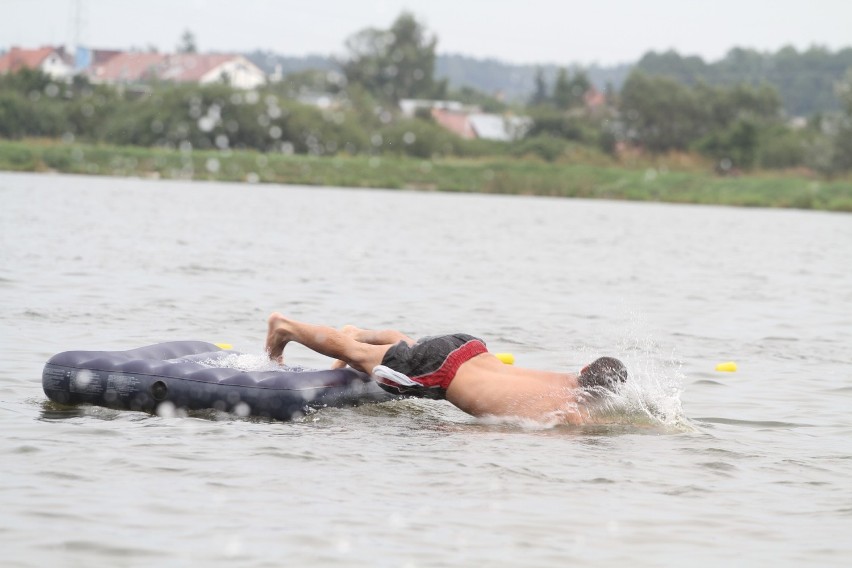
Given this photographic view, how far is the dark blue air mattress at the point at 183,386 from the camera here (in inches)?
336

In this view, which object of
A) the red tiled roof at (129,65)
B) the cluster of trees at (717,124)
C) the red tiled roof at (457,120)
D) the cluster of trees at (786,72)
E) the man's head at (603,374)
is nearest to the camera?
the man's head at (603,374)

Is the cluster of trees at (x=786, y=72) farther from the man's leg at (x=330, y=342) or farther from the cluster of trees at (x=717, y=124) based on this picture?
the man's leg at (x=330, y=342)

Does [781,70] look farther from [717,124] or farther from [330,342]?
[330,342]

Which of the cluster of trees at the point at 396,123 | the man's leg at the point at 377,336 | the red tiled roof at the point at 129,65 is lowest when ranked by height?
the man's leg at the point at 377,336

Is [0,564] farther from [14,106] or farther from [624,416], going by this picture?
[14,106]

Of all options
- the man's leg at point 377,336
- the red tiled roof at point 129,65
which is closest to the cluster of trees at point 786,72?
the red tiled roof at point 129,65

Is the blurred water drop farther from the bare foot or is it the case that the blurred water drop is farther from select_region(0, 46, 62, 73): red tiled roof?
select_region(0, 46, 62, 73): red tiled roof

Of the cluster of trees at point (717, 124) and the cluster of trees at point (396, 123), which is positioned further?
the cluster of trees at point (717, 124)

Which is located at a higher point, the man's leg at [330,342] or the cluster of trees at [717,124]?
the cluster of trees at [717,124]

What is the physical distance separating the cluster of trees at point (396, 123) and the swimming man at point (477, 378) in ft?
163

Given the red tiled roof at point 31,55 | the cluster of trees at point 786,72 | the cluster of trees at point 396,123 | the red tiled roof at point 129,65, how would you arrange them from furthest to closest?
1. the cluster of trees at point 786,72
2. the red tiled roof at point 31,55
3. the red tiled roof at point 129,65
4. the cluster of trees at point 396,123

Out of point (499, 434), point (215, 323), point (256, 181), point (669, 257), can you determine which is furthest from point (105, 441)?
point (256, 181)

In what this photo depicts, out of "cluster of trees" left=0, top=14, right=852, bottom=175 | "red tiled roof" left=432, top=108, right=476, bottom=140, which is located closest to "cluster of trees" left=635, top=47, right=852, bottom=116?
"red tiled roof" left=432, top=108, right=476, bottom=140

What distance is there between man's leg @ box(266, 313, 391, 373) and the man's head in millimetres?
1368
